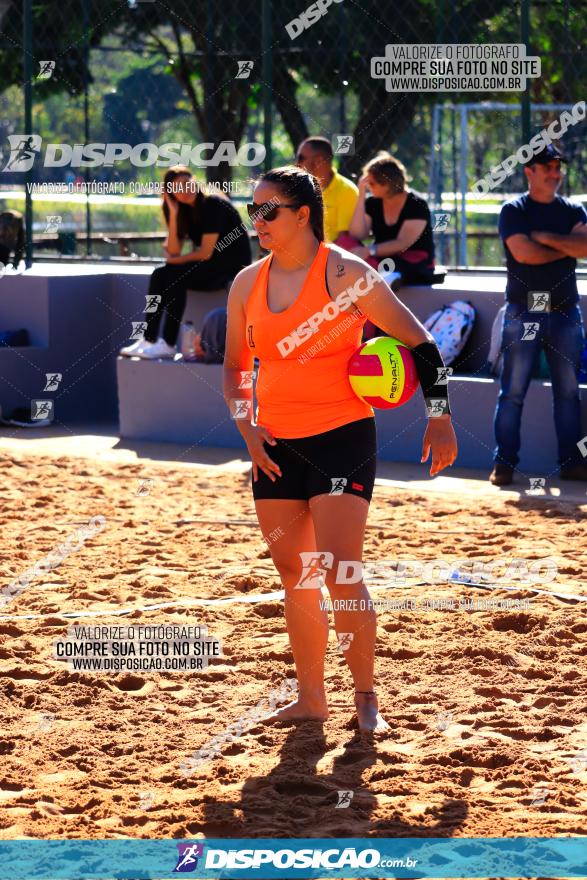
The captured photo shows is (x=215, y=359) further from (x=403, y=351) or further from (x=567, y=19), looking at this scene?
(x=403, y=351)

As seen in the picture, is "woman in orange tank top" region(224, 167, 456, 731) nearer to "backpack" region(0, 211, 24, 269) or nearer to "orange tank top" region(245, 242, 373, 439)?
"orange tank top" region(245, 242, 373, 439)

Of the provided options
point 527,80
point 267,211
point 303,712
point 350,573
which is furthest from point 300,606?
point 527,80

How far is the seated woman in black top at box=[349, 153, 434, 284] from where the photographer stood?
10.0 m

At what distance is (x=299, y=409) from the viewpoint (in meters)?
4.61

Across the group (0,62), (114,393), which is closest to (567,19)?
(114,393)

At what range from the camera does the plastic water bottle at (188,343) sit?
441 inches

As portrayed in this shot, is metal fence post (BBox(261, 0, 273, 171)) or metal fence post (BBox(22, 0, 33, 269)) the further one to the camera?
metal fence post (BBox(22, 0, 33, 269))

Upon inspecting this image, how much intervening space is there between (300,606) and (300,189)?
1393 millimetres

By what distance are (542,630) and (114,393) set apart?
24.2 feet

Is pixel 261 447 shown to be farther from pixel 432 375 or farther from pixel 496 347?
pixel 496 347

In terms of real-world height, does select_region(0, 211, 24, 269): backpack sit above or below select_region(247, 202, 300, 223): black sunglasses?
above

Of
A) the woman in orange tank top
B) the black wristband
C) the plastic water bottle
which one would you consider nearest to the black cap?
the plastic water bottle

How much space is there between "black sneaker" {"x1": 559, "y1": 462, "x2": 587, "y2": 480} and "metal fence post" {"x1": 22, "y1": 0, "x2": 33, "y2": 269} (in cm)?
618

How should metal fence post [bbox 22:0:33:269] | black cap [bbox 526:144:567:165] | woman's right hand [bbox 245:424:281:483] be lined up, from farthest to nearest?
metal fence post [bbox 22:0:33:269]
black cap [bbox 526:144:567:165]
woman's right hand [bbox 245:424:281:483]
